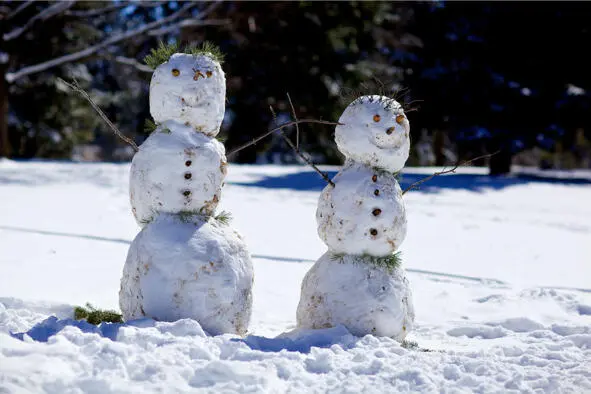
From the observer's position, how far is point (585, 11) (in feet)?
58.8

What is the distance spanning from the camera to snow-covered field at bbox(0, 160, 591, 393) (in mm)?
3939

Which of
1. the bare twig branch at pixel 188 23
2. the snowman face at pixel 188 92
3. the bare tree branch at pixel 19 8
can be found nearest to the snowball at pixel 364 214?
the snowman face at pixel 188 92

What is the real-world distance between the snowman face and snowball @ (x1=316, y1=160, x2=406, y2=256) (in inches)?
40.7

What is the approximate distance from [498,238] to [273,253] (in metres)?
3.95

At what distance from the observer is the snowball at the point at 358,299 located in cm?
493

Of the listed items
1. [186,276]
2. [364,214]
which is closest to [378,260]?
[364,214]

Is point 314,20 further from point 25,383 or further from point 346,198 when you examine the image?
point 25,383

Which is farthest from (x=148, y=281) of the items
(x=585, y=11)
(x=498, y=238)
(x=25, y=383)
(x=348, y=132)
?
(x=585, y=11)

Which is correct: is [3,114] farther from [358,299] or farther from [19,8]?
[358,299]

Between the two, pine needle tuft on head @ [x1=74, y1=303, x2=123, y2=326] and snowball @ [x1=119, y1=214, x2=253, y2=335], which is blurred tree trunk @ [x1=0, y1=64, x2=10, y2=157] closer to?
pine needle tuft on head @ [x1=74, y1=303, x2=123, y2=326]

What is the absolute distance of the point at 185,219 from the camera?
15.9 ft

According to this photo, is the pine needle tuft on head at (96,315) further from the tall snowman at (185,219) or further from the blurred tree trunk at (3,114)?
the blurred tree trunk at (3,114)

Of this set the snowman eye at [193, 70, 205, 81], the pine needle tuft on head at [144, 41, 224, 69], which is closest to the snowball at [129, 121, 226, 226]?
the snowman eye at [193, 70, 205, 81]

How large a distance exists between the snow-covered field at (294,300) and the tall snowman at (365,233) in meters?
0.23
